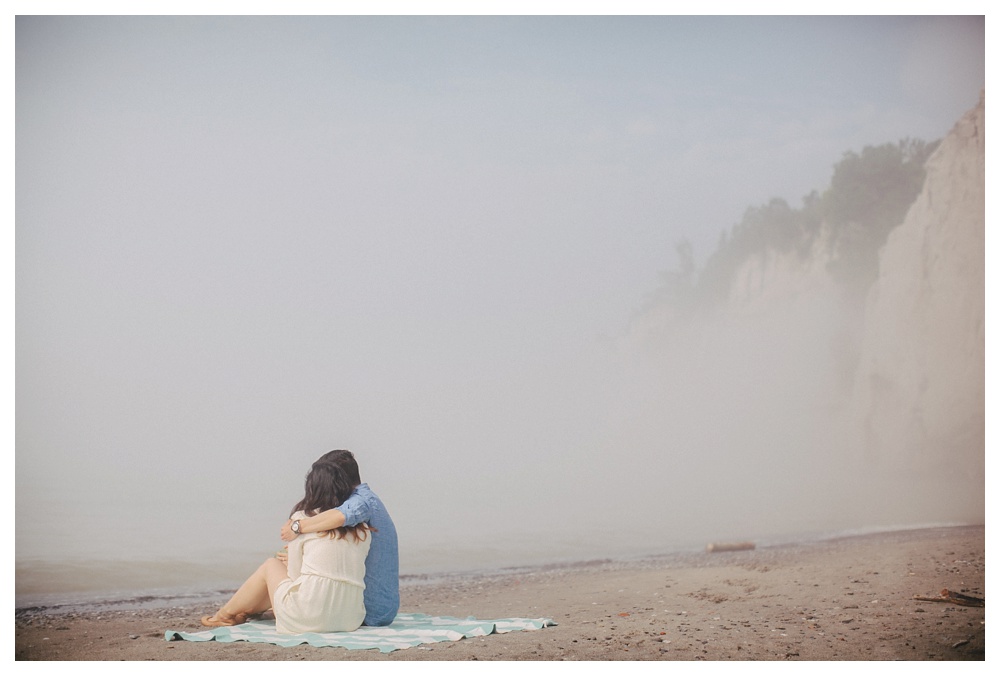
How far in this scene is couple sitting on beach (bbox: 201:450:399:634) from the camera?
4.50 m

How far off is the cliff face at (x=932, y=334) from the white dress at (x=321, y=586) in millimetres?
5187

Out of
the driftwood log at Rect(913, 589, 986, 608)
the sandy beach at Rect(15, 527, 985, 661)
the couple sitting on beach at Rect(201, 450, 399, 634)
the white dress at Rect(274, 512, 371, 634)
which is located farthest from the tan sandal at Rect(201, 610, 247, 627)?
the driftwood log at Rect(913, 589, 986, 608)

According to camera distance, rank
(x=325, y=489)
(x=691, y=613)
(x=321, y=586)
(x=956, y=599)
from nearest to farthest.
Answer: (x=321, y=586)
(x=325, y=489)
(x=691, y=613)
(x=956, y=599)

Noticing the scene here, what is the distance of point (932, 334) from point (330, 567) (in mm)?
5844

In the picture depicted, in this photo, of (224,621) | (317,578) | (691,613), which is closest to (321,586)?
(317,578)

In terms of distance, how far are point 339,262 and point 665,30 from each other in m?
3.15

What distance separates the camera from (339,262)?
736 centimetres

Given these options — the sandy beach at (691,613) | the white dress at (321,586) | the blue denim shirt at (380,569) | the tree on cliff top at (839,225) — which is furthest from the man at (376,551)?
the tree on cliff top at (839,225)

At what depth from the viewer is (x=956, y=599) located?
5.51 metres

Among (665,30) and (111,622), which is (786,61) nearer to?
(665,30)

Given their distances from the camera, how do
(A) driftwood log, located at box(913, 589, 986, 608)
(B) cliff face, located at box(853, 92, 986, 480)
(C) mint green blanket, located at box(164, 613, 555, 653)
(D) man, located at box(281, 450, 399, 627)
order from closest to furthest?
(C) mint green blanket, located at box(164, 613, 555, 653), (D) man, located at box(281, 450, 399, 627), (A) driftwood log, located at box(913, 589, 986, 608), (B) cliff face, located at box(853, 92, 986, 480)

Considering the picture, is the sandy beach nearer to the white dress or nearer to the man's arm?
the white dress

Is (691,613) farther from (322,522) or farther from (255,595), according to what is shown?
(255,595)

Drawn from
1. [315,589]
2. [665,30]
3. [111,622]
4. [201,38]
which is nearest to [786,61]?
[665,30]
